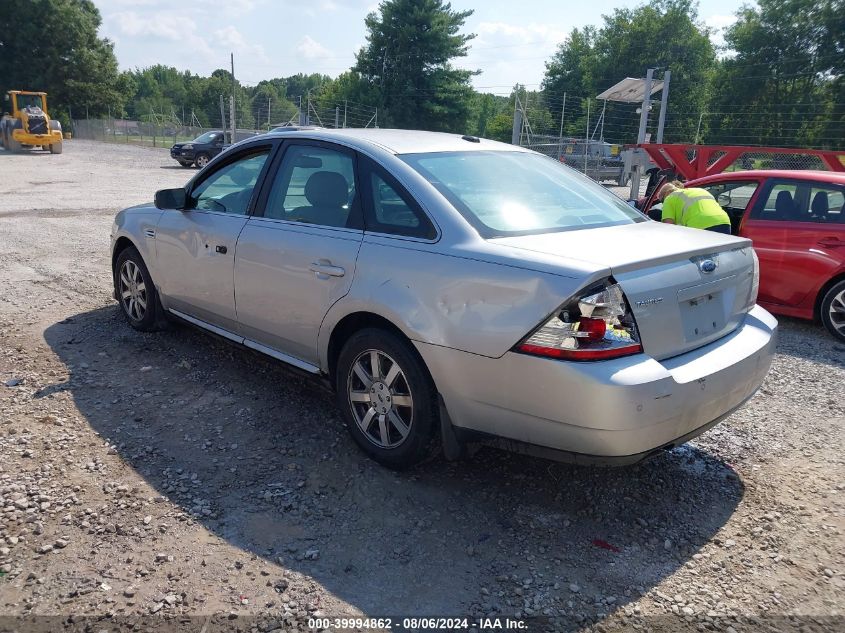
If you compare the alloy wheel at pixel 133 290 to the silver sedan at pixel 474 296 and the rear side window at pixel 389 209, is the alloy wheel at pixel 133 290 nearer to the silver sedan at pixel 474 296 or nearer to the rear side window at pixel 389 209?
the silver sedan at pixel 474 296

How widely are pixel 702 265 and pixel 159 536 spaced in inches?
108

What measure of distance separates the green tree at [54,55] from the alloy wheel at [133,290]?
60.9 meters

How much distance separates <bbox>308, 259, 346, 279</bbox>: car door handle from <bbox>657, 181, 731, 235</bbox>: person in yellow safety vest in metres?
4.22

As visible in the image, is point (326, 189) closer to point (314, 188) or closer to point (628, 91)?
point (314, 188)

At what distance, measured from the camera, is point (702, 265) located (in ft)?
10.4

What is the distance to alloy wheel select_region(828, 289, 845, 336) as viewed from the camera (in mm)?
6266

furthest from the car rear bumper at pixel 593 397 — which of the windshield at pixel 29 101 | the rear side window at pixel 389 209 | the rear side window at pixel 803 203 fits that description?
the windshield at pixel 29 101

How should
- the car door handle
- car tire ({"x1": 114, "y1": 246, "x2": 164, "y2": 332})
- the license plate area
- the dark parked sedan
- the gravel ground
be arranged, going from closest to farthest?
1. the gravel ground
2. the license plate area
3. the car door handle
4. car tire ({"x1": 114, "y1": 246, "x2": 164, "y2": 332})
5. the dark parked sedan

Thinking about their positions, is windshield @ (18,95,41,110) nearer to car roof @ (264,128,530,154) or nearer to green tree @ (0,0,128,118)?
green tree @ (0,0,128,118)

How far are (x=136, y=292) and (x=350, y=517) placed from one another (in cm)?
341

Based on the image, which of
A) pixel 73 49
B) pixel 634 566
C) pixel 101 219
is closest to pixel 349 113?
pixel 101 219

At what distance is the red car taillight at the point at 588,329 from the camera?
275 centimetres

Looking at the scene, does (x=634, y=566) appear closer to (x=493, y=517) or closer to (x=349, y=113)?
(x=493, y=517)

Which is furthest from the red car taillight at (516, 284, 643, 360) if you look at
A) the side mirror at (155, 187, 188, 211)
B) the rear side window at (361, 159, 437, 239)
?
the side mirror at (155, 187, 188, 211)
